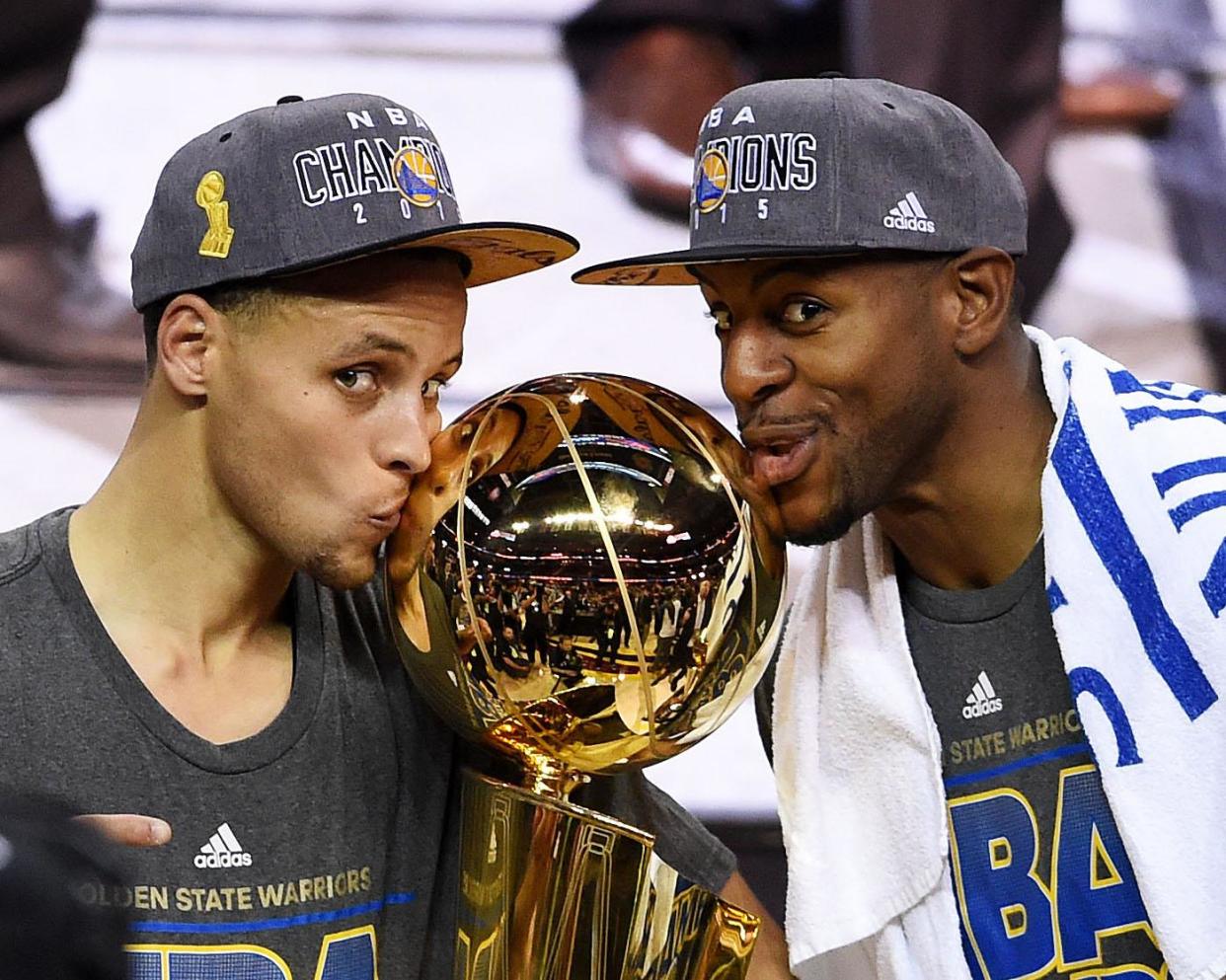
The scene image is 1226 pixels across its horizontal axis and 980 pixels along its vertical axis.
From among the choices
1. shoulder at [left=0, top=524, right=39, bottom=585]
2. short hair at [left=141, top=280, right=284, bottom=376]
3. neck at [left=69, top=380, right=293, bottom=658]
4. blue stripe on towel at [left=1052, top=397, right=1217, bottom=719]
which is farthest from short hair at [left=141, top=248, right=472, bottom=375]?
blue stripe on towel at [left=1052, top=397, right=1217, bottom=719]

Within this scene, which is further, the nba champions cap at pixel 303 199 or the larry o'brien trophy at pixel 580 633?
the nba champions cap at pixel 303 199

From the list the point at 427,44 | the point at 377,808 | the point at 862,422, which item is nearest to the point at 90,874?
the point at 377,808

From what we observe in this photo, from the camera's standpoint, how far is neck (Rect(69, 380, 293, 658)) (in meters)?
1.58

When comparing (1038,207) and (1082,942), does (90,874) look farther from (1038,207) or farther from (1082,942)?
(1038,207)

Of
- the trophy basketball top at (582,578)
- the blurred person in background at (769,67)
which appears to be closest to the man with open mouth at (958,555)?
the trophy basketball top at (582,578)

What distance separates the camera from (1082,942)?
1614 millimetres

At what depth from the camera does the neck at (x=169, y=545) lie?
62.2 inches

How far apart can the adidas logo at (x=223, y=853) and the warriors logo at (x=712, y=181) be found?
68 cm

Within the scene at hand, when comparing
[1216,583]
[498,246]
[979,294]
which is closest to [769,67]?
[979,294]

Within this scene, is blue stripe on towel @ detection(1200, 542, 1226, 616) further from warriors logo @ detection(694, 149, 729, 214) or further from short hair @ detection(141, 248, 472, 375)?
short hair @ detection(141, 248, 472, 375)

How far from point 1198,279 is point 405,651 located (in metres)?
1.87

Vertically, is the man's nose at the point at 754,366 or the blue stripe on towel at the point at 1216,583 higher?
the man's nose at the point at 754,366

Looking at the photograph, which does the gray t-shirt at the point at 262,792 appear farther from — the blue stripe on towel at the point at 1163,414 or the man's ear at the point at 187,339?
the blue stripe on towel at the point at 1163,414

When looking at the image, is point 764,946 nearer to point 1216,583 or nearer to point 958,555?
point 958,555
